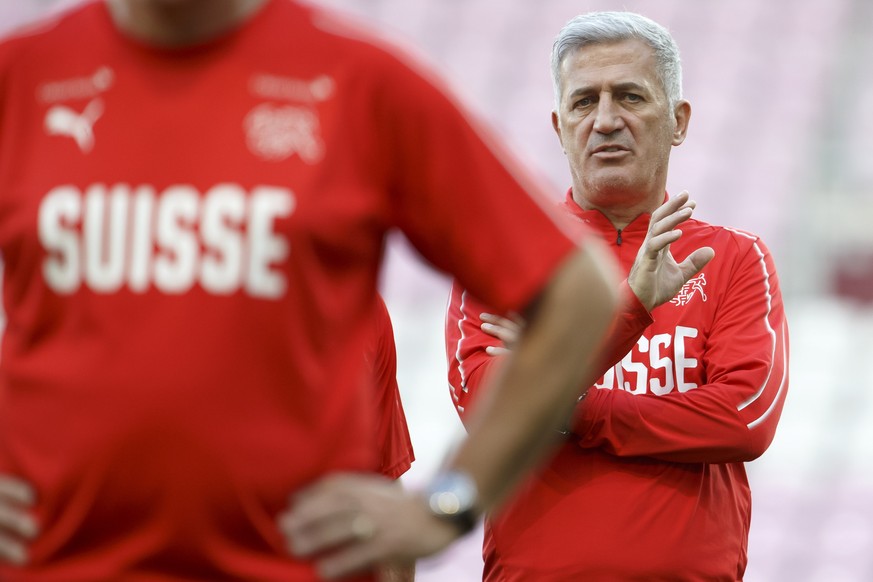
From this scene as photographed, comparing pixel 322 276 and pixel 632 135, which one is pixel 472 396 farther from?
pixel 322 276

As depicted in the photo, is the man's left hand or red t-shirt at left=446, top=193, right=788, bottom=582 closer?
the man's left hand

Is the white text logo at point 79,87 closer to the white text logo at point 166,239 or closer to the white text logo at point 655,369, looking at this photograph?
the white text logo at point 166,239

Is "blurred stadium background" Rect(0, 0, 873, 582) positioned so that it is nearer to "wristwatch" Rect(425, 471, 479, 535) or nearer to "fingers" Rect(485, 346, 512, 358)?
"fingers" Rect(485, 346, 512, 358)

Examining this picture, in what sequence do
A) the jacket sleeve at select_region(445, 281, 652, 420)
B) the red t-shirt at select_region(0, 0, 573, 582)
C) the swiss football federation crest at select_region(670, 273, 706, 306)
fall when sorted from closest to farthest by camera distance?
1. the red t-shirt at select_region(0, 0, 573, 582)
2. the jacket sleeve at select_region(445, 281, 652, 420)
3. the swiss football federation crest at select_region(670, 273, 706, 306)

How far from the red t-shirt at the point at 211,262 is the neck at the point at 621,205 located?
151cm

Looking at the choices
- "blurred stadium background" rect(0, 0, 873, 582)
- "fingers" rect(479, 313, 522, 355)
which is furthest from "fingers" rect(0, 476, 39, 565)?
"blurred stadium background" rect(0, 0, 873, 582)

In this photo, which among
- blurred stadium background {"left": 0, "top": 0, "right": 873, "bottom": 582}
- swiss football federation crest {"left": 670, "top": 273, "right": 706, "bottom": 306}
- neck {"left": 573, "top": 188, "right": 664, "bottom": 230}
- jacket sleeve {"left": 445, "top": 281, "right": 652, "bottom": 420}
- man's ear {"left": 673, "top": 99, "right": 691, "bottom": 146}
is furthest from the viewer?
blurred stadium background {"left": 0, "top": 0, "right": 873, "bottom": 582}

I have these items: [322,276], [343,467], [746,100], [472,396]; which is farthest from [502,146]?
[746,100]

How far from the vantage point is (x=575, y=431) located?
8.66 ft

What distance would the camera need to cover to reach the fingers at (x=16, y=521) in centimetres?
137

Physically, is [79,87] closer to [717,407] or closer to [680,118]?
[717,407]

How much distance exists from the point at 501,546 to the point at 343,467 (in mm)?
1402

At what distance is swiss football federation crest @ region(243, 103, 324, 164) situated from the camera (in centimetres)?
138

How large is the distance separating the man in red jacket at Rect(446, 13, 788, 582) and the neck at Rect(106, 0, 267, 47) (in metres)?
1.11
